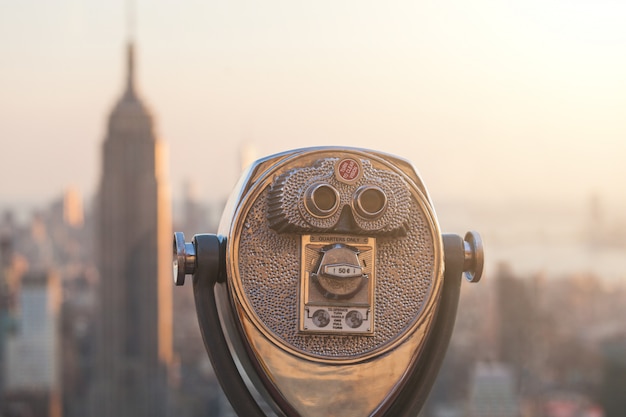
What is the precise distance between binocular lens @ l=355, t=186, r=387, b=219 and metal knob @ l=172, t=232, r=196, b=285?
1.15 ft

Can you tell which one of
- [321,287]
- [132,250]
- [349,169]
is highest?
[349,169]

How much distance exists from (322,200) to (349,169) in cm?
9

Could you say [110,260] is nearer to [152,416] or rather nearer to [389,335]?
[152,416]

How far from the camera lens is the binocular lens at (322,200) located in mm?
3168

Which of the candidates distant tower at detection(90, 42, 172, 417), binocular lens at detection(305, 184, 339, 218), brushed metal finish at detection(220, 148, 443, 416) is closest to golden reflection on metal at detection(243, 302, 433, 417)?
brushed metal finish at detection(220, 148, 443, 416)

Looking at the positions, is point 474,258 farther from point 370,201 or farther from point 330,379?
point 330,379

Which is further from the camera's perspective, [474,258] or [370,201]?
[474,258]

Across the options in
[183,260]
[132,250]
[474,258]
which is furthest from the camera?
[132,250]

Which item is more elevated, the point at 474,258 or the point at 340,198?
the point at 340,198

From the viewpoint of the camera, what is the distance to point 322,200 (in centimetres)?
320

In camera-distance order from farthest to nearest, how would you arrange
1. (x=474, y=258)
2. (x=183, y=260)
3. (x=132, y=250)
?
(x=132, y=250) → (x=474, y=258) → (x=183, y=260)

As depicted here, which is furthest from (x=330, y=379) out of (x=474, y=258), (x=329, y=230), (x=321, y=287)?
(x=474, y=258)

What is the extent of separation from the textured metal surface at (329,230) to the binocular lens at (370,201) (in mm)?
17

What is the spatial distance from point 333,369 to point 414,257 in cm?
29
